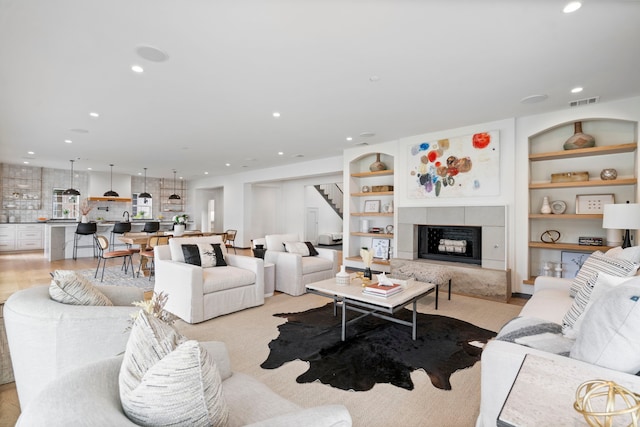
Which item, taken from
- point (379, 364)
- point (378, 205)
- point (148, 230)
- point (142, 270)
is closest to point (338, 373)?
point (379, 364)

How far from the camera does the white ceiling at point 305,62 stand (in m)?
2.17

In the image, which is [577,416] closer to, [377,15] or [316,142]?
[377,15]

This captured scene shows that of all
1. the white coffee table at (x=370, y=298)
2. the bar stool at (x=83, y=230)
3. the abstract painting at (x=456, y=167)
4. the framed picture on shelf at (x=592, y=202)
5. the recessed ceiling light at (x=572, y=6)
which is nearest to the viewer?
the recessed ceiling light at (x=572, y=6)

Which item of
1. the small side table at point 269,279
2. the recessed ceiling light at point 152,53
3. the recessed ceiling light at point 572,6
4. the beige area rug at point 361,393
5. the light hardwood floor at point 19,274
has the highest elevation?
the recessed ceiling light at point 572,6

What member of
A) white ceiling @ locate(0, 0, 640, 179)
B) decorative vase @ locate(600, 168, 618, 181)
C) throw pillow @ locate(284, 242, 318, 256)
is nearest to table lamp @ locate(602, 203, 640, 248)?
decorative vase @ locate(600, 168, 618, 181)

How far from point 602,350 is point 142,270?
6.76 meters

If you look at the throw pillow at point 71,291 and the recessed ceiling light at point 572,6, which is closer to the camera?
the throw pillow at point 71,291

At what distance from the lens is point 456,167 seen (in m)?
5.00

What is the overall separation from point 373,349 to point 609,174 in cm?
392

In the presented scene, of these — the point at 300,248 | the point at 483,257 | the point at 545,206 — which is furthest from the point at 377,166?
the point at 545,206

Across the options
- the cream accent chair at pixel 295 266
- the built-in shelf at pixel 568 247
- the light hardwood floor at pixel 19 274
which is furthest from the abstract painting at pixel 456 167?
the cream accent chair at pixel 295 266

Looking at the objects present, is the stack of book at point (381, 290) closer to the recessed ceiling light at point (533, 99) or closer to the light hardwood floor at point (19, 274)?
the light hardwood floor at point (19, 274)

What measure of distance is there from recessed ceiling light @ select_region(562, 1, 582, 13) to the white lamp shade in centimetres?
221

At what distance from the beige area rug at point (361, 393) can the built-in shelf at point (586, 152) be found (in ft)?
8.28
